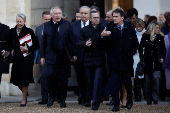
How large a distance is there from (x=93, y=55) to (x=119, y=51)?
0.56 m

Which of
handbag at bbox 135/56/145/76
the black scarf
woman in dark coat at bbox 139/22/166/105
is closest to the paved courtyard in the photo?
woman in dark coat at bbox 139/22/166/105

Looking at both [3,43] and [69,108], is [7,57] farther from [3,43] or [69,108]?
[69,108]

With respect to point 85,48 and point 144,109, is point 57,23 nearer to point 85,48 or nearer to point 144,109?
point 85,48

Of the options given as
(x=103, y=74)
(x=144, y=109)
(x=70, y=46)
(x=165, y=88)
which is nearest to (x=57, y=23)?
(x=70, y=46)

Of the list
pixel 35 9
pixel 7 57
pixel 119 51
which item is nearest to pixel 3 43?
pixel 7 57

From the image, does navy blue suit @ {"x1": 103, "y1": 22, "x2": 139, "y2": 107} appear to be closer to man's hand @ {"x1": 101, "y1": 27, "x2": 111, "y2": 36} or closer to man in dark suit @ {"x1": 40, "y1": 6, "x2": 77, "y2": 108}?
man's hand @ {"x1": 101, "y1": 27, "x2": 111, "y2": 36}

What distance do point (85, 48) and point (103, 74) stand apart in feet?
2.02

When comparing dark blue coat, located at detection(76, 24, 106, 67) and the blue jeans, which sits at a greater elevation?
dark blue coat, located at detection(76, 24, 106, 67)

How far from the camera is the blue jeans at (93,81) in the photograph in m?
9.19

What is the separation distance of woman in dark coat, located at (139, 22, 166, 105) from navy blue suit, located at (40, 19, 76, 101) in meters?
1.71

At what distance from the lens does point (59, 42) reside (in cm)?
957

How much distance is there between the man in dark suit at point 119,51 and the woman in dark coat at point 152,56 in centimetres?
134

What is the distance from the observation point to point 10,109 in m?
9.50

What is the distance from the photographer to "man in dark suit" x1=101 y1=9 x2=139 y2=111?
29.6 feet
